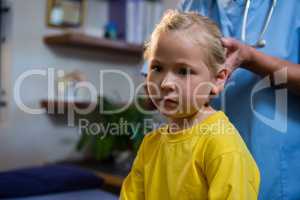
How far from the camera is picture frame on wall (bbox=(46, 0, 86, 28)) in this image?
1.95 metres

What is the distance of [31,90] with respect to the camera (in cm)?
190

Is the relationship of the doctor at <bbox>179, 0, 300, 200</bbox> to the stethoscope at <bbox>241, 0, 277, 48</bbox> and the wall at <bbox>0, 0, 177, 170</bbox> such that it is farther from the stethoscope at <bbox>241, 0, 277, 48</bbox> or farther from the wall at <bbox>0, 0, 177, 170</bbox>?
the wall at <bbox>0, 0, 177, 170</bbox>

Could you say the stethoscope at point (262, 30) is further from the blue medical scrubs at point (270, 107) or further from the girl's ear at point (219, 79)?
the girl's ear at point (219, 79)

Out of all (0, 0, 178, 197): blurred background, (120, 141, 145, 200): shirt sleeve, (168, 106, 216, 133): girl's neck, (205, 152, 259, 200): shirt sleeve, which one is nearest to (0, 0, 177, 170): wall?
(0, 0, 178, 197): blurred background

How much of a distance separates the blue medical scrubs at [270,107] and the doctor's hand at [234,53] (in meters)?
0.09

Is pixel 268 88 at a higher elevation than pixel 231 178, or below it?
higher

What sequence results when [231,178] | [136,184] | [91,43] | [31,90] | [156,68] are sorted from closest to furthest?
[231,178], [156,68], [136,184], [31,90], [91,43]

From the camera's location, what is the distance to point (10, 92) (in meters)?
1.87

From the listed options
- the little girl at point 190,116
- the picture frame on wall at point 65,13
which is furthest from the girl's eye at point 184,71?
the picture frame on wall at point 65,13

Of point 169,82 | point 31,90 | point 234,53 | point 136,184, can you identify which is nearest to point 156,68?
point 169,82

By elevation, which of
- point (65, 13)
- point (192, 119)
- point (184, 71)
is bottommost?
point (192, 119)

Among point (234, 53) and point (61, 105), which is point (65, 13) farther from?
point (234, 53)

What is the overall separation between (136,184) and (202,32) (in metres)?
0.37

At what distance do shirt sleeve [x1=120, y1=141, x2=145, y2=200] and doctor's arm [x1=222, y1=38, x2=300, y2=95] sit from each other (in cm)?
29
